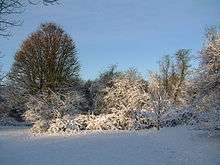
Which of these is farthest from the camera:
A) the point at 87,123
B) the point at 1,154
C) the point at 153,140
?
the point at 87,123

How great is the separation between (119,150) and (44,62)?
27843mm

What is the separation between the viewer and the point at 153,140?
23797 mm

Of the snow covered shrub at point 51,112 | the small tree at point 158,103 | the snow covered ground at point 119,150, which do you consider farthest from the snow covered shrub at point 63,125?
the small tree at point 158,103

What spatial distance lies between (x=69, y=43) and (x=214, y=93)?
26.2m

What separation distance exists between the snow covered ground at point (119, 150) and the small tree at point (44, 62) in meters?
21.4

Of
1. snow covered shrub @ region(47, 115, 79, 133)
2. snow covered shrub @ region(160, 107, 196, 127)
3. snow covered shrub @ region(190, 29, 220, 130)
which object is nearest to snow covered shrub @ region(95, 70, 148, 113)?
snow covered shrub @ region(160, 107, 196, 127)

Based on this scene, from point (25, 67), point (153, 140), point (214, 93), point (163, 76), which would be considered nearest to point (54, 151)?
point (153, 140)

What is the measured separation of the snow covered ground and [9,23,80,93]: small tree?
70.3 feet

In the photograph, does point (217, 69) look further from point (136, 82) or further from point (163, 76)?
point (163, 76)

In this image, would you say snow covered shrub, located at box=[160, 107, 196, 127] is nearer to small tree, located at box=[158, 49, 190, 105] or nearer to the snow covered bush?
the snow covered bush

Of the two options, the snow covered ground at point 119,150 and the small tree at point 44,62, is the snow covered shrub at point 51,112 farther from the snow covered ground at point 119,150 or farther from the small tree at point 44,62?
the small tree at point 44,62

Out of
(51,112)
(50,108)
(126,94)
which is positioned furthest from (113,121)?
(50,108)

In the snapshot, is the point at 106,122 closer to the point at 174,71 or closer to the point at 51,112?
the point at 51,112

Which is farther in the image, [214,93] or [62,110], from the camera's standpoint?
[62,110]
